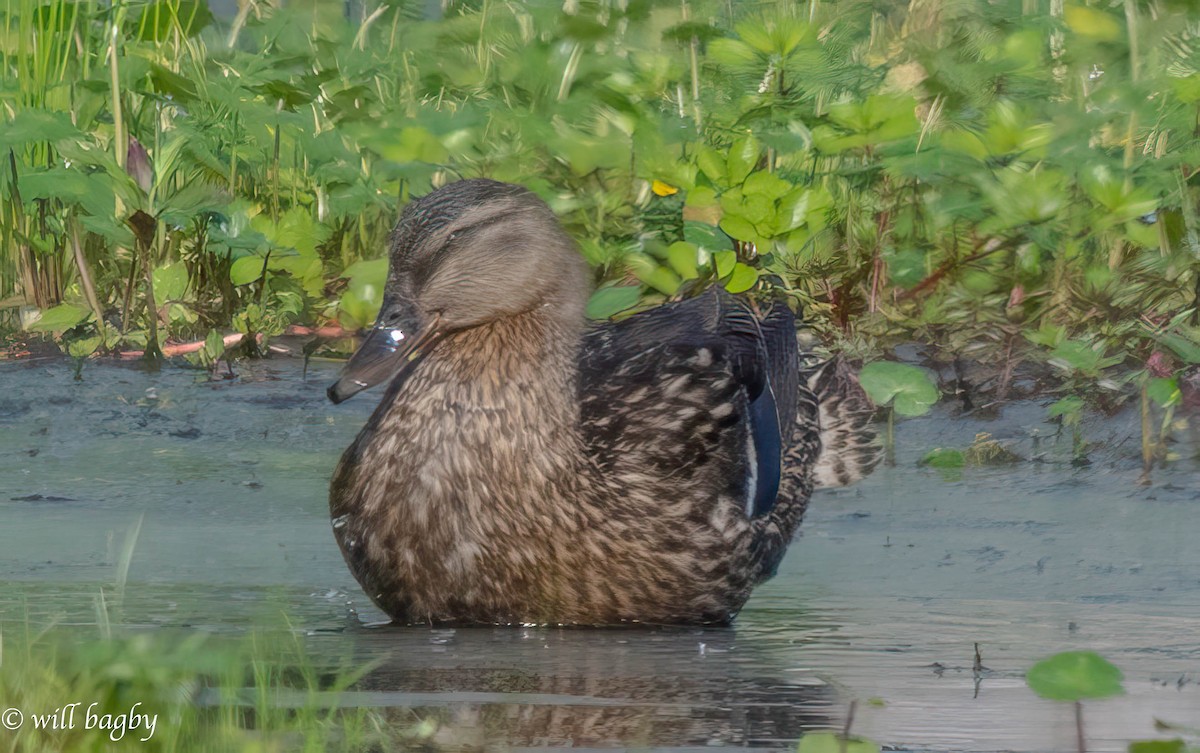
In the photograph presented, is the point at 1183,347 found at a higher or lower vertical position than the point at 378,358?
higher

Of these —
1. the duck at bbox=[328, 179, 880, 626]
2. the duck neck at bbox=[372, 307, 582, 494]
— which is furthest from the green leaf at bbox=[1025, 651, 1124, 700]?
the duck neck at bbox=[372, 307, 582, 494]

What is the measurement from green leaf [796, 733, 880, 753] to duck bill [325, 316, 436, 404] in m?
1.61

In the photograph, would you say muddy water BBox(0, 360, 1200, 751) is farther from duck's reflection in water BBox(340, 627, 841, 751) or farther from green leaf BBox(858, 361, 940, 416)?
green leaf BBox(858, 361, 940, 416)

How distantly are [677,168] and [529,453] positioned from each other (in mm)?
2357

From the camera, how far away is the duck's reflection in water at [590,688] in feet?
10.2

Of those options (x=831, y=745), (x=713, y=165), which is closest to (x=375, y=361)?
(x=831, y=745)

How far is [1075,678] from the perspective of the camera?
296cm

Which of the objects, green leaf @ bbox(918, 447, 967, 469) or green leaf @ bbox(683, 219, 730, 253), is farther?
green leaf @ bbox(683, 219, 730, 253)

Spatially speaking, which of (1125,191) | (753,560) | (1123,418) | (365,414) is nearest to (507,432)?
(753,560)

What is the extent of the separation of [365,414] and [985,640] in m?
2.56

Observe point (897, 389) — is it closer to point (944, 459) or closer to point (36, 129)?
point (944, 459)

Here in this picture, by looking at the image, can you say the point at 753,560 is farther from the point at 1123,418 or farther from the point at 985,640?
the point at 1123,418

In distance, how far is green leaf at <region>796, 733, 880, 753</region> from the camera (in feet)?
9.08

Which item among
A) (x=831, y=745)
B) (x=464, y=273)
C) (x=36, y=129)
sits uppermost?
(x=36, y=129)
